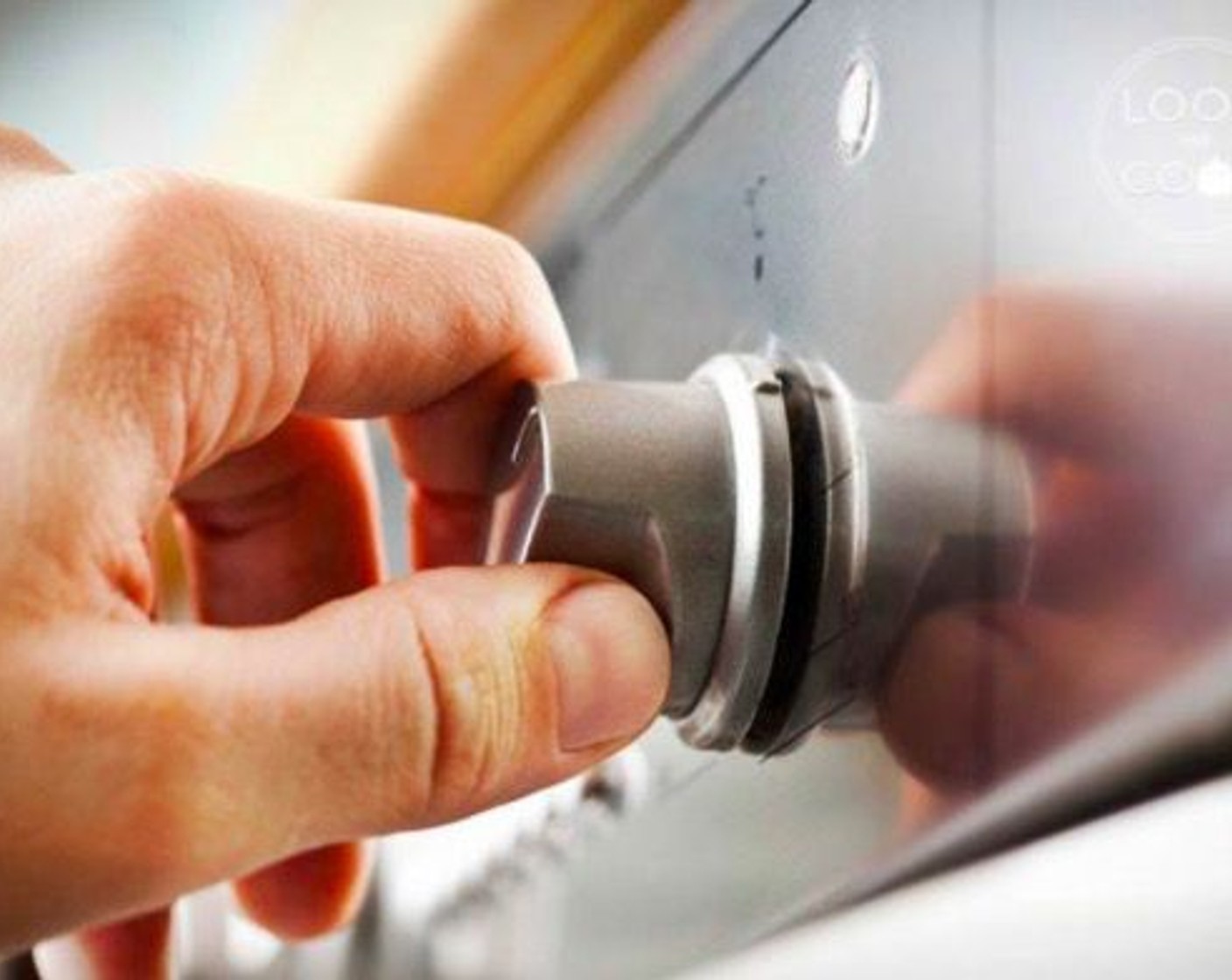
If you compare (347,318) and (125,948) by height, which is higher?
(347,318)

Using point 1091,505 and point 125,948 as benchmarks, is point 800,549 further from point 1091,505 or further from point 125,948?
point 125,948

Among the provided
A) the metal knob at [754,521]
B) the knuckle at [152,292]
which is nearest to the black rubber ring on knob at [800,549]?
the metal knob at [754,521]

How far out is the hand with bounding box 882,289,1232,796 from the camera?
0.30 m

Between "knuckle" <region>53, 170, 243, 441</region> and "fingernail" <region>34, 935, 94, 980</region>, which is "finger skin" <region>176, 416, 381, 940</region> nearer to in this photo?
"fingernail" <region>34, 935, 94, 980</region>

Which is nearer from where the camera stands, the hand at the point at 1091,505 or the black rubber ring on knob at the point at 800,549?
the hand at the point at 1091,505

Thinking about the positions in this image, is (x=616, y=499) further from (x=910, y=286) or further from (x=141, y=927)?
(x=141, y=927)

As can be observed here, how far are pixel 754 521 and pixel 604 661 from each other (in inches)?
1.9

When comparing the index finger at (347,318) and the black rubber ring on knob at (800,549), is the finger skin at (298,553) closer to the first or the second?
the index finger at (347,318)

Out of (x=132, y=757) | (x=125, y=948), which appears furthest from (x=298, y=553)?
(x=132, y=757)

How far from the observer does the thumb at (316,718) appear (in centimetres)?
34

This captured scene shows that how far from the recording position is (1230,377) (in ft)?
0.95

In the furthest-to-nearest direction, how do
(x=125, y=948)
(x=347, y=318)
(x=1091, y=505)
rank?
(x=125, y=948) → (x=347, y=318) → (x=1091, y=505)

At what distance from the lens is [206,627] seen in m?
0.36

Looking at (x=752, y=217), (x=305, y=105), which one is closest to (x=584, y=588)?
(x=752, y=217)
